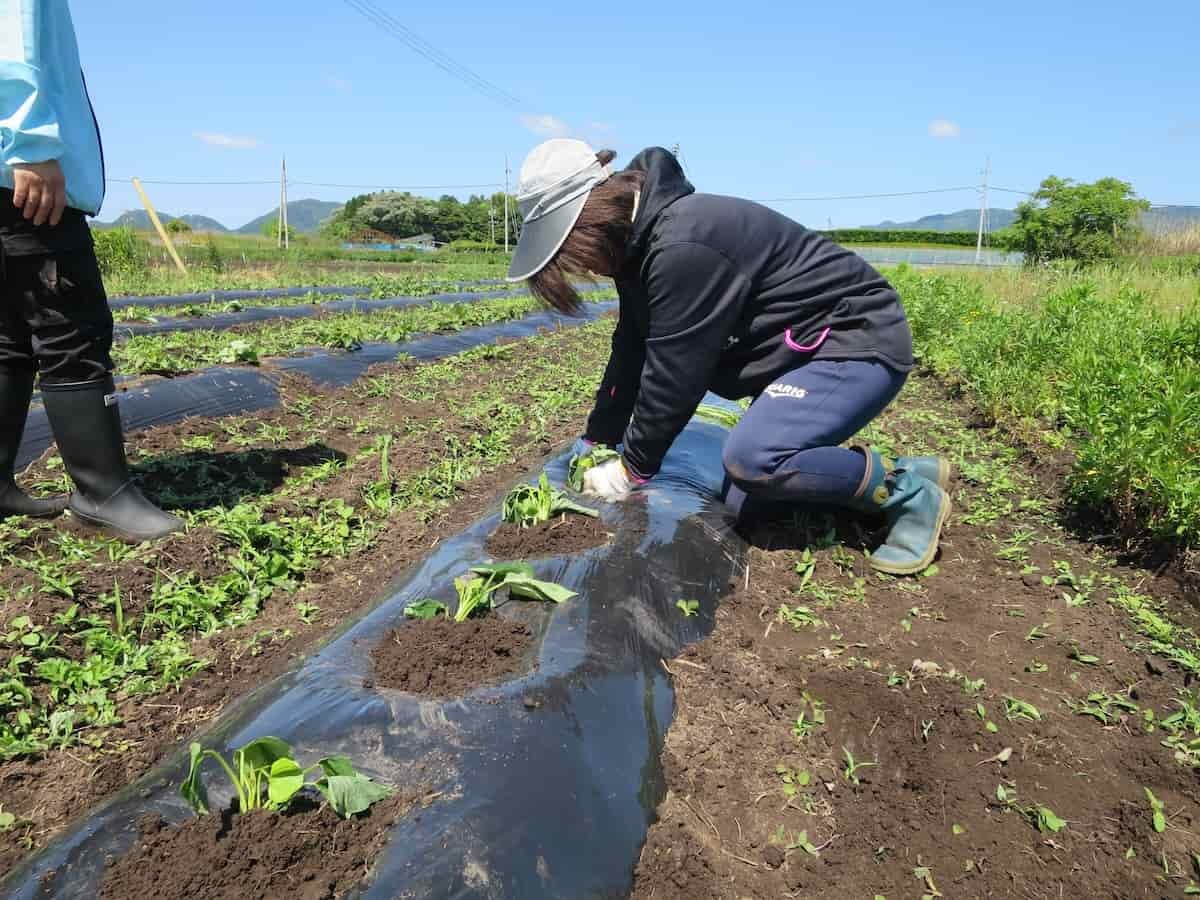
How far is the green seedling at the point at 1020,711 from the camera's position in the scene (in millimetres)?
1984

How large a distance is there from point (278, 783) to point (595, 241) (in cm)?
157

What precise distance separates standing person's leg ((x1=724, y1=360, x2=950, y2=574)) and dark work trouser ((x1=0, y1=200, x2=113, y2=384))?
81.0 inches

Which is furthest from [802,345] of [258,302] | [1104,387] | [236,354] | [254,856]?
[258,302]

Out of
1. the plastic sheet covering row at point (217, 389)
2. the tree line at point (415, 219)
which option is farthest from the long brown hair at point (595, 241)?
the tree line at point (415, 219)

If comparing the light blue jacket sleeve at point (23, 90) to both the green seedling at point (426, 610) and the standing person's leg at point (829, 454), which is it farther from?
the standing person's leg at point (829, 454)

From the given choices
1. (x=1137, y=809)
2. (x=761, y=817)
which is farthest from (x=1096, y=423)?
(x=761, y=817)

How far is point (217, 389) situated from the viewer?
14.2ft

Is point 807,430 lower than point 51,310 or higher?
lower

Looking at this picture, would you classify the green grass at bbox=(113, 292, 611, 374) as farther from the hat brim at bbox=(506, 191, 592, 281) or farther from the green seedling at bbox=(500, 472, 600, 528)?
the hat brim at bbox=(506, 191, 592, 281)

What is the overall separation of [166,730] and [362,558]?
101 centimetres

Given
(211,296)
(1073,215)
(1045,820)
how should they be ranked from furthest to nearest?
(1073,215), (211,296), (1045,820)

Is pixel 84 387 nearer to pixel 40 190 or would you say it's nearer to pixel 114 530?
pixel 114 530

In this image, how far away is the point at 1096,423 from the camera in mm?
3174

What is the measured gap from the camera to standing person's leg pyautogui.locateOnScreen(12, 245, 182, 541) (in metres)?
2.45
